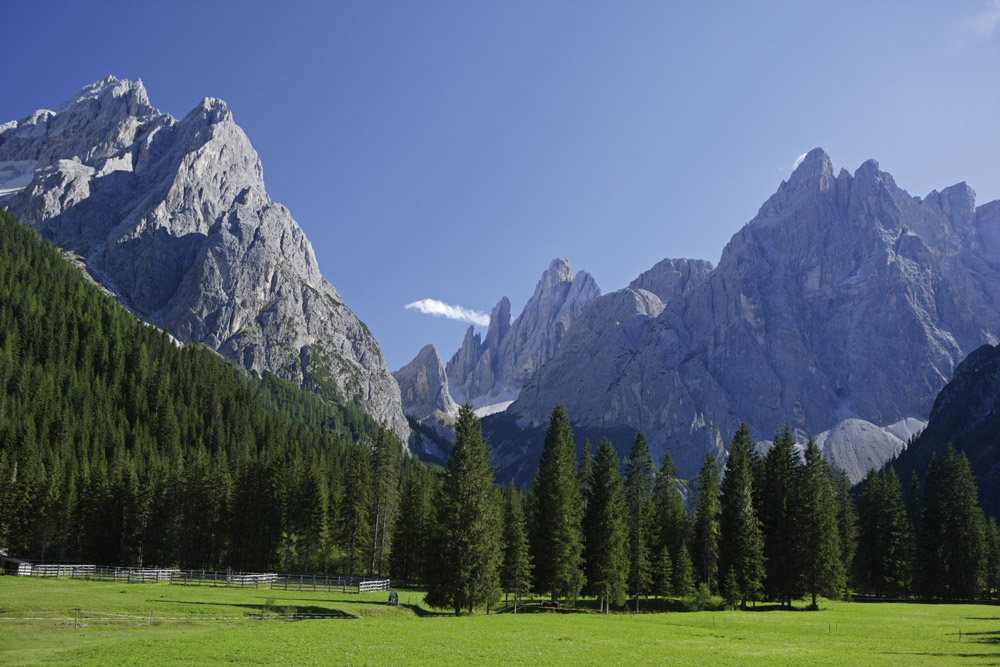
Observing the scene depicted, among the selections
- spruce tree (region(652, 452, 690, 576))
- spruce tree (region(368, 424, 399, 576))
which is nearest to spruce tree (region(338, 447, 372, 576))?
spruce tree (region(368, 424, 399, 576))

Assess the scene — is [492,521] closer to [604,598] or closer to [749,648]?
[604,598]

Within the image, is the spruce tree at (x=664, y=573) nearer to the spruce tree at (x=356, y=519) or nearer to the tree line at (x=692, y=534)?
the tree line at (x=692, y=534)

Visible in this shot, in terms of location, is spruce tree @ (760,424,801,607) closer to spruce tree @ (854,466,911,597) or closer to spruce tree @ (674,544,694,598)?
spruce tree @ (674,544,694,598)

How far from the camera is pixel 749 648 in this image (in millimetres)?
31953

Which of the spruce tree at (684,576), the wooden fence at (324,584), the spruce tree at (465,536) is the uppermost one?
the spruce tree at (465,536)

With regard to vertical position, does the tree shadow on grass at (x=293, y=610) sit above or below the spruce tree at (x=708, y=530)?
below

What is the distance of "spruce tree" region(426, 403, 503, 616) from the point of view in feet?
173

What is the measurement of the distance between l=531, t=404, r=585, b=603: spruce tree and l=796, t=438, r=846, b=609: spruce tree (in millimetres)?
24269

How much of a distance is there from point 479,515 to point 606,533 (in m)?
17.3

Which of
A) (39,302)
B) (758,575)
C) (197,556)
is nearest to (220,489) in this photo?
(197,556)

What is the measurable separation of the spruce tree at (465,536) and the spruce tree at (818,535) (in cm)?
3467

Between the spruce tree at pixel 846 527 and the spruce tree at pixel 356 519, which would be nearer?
the spruce tree at pixel 356 519

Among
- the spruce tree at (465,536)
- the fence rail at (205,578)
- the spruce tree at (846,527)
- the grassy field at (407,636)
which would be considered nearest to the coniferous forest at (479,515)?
the spruce tree at (465,536)

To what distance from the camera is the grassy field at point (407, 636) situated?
84.7 ft
